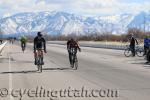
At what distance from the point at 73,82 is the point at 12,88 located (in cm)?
265

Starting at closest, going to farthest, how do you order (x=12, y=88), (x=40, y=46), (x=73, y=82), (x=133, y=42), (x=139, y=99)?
(x=139, y=99), (x=12, y=88), (x=73, y=82), (x=40, y=46), (x=133, y=42)

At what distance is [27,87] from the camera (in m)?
15.6

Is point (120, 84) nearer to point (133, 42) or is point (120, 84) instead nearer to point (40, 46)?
point (40, 46)

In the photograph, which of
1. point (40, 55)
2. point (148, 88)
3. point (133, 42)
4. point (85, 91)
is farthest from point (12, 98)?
point (133, 42)

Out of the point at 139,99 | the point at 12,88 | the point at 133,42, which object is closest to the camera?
the point at 139,99

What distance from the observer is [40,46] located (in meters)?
23.0

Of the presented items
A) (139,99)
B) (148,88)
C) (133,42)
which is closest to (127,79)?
(148,88)

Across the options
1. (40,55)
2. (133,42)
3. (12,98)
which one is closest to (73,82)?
(12,98)

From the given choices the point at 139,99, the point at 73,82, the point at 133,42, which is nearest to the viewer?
the point at 139,99

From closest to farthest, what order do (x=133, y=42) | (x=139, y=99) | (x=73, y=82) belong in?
1. (x=139, y=99)
2. (x=73, y=82)
3. (x=133, y=42)

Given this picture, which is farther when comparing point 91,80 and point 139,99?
point 91,80

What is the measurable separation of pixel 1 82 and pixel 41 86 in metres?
2.30

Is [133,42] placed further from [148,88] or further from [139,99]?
[139,99]

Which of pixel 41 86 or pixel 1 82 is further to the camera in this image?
pixel 1 82
